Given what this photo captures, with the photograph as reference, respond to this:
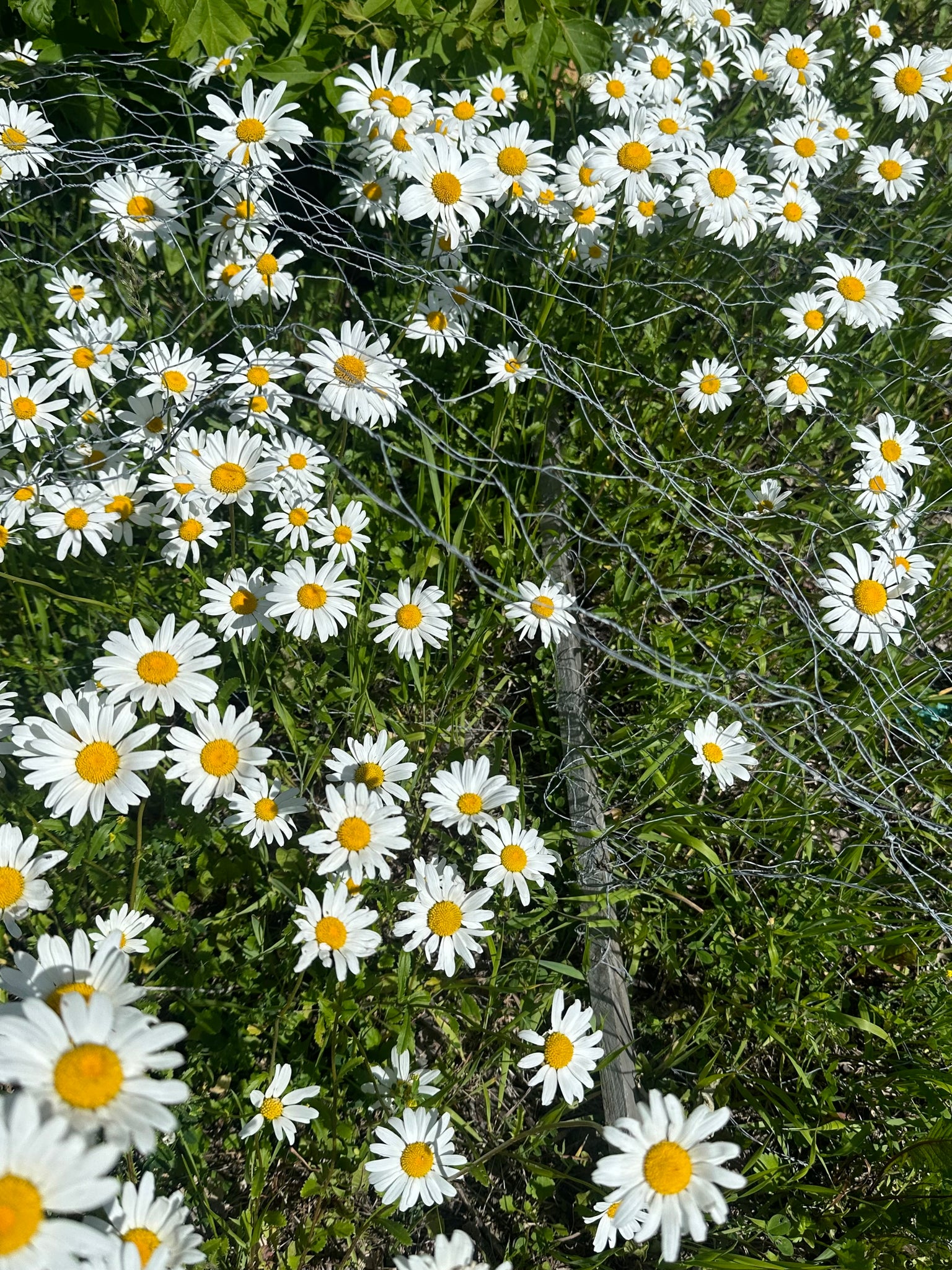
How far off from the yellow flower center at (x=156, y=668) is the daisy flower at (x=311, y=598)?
306 millimetres

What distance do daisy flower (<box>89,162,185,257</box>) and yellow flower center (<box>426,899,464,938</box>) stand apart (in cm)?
216

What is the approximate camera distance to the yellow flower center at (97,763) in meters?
1.70

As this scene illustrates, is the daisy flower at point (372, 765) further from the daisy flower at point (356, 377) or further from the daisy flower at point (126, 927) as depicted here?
the daisy flower at point (356, 377)

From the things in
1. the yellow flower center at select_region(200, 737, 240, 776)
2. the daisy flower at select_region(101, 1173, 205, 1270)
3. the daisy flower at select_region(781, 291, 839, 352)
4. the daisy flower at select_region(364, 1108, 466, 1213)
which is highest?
the daisy flower at select_region(781, 291, 839, 352)

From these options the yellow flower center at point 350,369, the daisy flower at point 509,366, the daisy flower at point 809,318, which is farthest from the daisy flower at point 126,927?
the daisy flower at point 809,318

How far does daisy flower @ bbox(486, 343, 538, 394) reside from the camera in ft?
9.06

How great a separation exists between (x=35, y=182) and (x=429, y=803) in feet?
10.0

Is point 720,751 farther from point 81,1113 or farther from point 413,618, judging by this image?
point 81,1113

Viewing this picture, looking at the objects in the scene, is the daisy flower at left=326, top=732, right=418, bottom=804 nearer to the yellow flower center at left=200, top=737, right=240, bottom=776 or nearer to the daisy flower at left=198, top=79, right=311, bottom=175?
the yellow flower center at left=200, top=737, right=240, bottom=776

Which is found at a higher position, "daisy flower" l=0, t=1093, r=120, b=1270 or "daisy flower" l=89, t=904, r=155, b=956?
"daisy flower" l=89, t=904, r=155, b=956

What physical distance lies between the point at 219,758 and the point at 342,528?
783 millimetres

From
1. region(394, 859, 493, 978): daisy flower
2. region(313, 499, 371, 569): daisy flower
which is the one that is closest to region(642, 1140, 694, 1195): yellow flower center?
region(394, 859, 493, 978): daisy flower

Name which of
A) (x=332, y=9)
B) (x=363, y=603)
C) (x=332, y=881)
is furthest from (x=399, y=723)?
(x=332, y=9)

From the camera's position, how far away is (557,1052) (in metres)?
1.86
